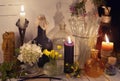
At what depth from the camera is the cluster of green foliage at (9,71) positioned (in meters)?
1.19

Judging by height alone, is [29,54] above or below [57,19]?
below

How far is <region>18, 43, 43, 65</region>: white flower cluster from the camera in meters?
1.22

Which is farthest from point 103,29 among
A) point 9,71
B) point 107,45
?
point 9,71

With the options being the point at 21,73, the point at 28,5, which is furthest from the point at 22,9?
the point at 21,73

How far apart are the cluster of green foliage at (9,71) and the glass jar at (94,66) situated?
379 mm

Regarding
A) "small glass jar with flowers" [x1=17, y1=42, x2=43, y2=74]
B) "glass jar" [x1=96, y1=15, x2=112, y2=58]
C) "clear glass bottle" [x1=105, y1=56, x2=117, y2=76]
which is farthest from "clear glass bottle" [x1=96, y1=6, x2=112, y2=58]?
"small glass jar with flowers" [x1=17, y1=42, x2=43, y2=74]

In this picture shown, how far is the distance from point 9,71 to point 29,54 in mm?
133

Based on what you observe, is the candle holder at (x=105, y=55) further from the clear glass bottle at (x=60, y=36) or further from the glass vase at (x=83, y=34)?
the clear glass bottle at (x=60, y=36)

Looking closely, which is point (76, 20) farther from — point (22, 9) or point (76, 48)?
point (22, 9)

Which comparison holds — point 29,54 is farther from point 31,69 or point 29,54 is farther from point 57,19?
point 57,19

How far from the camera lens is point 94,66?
1.31 metres

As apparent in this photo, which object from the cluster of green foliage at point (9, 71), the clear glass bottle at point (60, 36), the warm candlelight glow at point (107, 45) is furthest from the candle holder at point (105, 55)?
the cluster of green foliage at point (9, 71)

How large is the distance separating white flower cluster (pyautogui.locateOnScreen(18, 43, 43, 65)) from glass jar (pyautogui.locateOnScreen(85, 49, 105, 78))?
0.93 feet

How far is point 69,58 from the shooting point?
132cm
